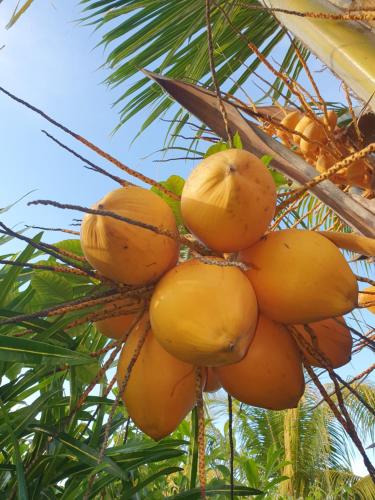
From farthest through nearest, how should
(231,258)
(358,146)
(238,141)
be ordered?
1. (358,146)
2. (238,141)
3. (231,258)

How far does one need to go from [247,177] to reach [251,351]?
25cm

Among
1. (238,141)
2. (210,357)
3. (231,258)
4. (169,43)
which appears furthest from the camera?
(169,43)

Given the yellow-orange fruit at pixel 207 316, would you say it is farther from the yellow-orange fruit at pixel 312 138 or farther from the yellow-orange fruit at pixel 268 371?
the yellow-orange fruit at pixel 312 138

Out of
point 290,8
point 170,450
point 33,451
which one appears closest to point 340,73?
point 290,8

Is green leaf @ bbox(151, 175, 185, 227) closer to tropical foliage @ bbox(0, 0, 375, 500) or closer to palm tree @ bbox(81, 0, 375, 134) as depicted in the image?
tropical foliage @ bbox(0, 0, 375, 500)

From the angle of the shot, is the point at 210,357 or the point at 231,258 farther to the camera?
the point at 231,258

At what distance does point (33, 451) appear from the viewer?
3.27ft

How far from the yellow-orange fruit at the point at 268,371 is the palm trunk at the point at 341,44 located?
505mm

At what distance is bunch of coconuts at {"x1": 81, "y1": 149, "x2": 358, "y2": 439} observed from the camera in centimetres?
60

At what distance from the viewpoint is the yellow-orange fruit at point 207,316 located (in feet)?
1.91

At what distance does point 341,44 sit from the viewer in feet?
3.12

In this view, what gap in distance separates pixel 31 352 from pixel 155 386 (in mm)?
197

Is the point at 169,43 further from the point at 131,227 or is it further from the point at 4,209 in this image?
the point at 131,227

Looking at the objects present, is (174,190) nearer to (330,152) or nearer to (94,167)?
(94,167)
